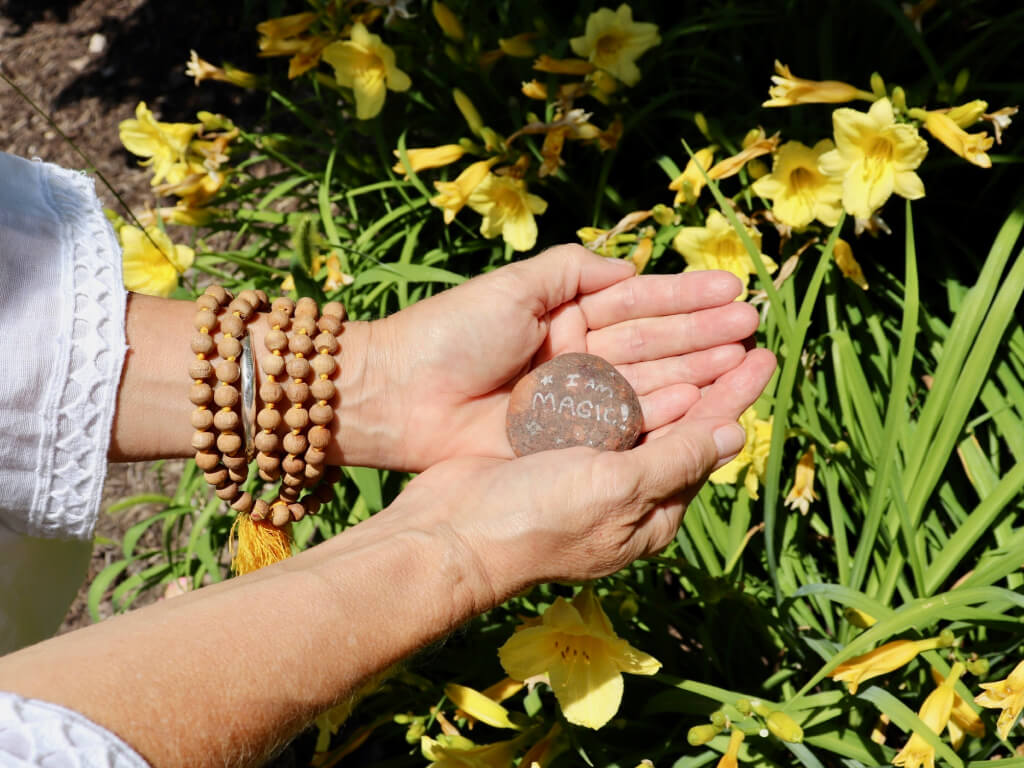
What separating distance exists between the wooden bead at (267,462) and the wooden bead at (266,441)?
10mm

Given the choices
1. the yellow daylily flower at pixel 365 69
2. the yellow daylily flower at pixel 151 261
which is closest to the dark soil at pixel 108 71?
the yellow daylily flower at pixel 151 261

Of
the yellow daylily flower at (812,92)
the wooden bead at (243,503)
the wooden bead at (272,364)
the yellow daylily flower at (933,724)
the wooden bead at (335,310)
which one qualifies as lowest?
the yellow daylily flower at (933,724)

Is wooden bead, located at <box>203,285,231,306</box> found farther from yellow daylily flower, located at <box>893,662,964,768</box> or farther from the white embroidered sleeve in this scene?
yellow daylily flower, located at <box>893,662,964,768</box>

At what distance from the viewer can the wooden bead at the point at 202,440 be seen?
5.33ft

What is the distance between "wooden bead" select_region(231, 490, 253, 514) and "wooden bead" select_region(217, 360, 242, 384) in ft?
0.82

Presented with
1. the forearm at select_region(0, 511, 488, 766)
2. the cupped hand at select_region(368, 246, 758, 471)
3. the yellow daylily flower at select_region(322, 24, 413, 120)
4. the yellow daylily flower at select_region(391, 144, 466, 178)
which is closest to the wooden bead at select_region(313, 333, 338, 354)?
the cupped hand at select_region(368, 246, 758, 471)

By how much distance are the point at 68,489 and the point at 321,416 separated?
0.47 meters

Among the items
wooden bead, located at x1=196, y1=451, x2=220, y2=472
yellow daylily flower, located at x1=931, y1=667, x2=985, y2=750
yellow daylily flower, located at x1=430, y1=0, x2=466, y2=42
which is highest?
yellow daylily flower, located at x1=430, y1=0, x2=466, y2=42

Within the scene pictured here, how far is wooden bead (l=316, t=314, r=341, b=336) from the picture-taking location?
5.86ft

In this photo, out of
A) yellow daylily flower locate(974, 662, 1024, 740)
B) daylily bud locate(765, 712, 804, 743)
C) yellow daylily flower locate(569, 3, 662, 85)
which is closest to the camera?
yellow daylily flower locate(974, 662, 1024, 740)

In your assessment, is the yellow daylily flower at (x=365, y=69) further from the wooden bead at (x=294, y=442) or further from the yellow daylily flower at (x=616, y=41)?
the wooden bead at (x=294, y=442)

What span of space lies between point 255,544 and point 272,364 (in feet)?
1.25

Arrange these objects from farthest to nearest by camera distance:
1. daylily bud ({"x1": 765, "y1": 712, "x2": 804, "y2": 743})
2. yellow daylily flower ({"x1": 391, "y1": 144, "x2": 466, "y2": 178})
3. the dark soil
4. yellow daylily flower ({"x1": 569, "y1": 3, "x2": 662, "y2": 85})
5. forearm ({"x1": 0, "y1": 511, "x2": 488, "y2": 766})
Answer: the dark soil → yellow daylily flower ({"x1": 391, "y1": 144, "x2": 466, "y2": 178}) → yellow daylily flower ({"x1": 569, "y1": 3, "x2": 662, "y2": 85}) → daylily bud ({"x1": 765, "y1": 712, "x2": 804, "y2": 743}) → forearm ({"x1": 0, "y1": 511, "x2": 488, "y2": 766})

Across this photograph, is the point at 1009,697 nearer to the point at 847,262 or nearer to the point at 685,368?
the point at 685,368
